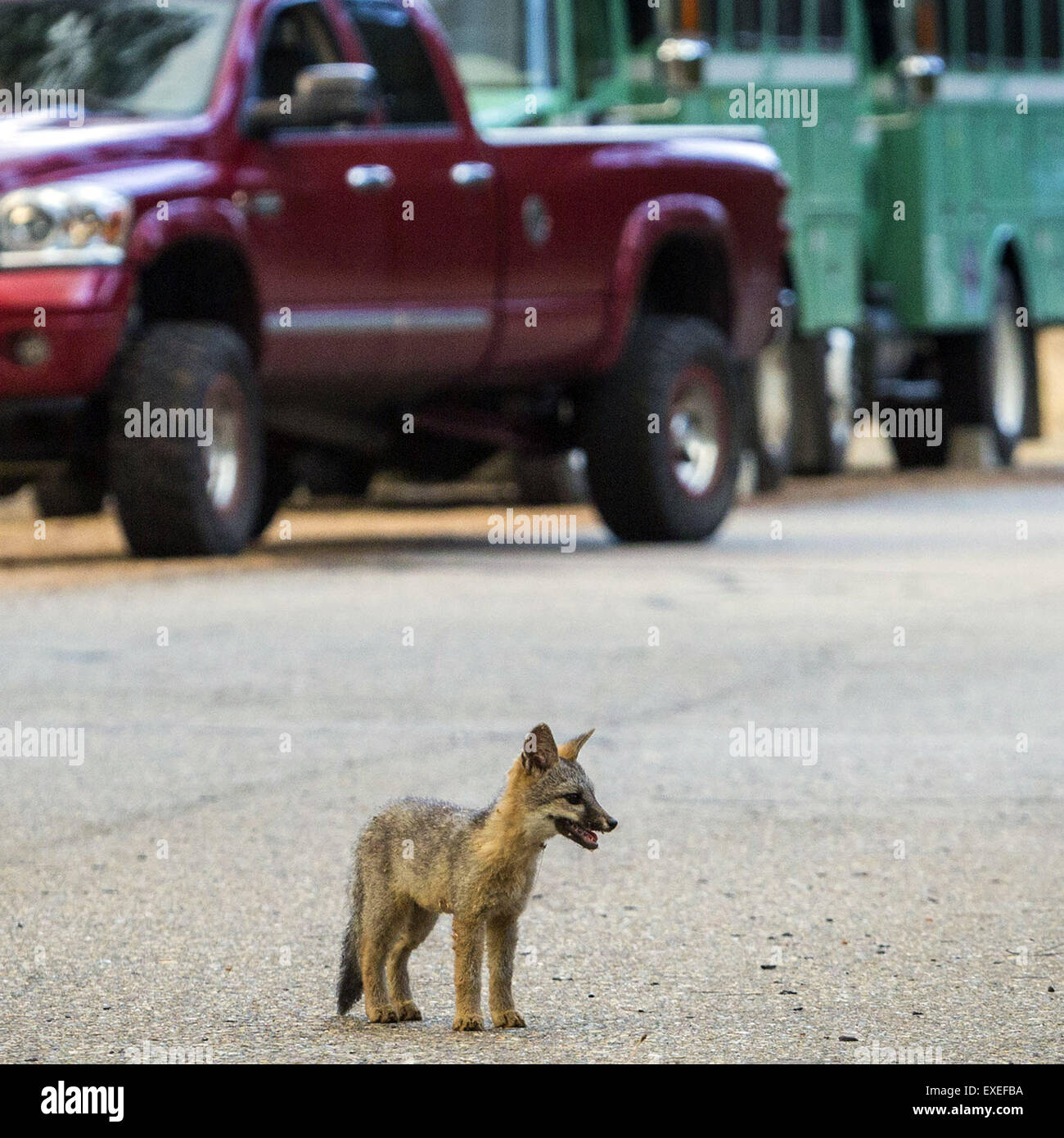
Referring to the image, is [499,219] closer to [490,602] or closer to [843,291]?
[490,602]

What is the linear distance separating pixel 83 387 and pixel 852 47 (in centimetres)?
962

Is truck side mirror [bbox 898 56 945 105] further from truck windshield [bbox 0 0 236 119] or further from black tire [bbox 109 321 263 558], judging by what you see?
black tire [bbox 109 321 263 558]

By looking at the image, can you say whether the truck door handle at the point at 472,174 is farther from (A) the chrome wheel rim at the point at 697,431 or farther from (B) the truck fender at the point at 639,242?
(A) the chrome wheel rim at the point at 697,431

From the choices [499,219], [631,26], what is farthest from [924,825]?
[631,26]

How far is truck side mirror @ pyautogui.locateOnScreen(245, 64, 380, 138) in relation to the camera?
39.4ft

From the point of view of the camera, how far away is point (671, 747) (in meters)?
7.67

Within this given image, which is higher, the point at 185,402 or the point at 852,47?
the point at 852,47

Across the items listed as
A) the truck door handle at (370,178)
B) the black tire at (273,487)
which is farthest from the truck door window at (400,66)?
the black tire at (273,487)

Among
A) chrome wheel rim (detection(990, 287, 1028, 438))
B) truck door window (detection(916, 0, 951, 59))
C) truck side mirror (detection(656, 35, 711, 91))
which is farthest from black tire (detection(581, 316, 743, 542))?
chrome wheel rim (detection(990, 287, 1028, 438))

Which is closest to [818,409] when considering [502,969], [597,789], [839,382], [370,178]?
[839,382]

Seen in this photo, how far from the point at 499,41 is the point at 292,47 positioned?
2543 millimetres

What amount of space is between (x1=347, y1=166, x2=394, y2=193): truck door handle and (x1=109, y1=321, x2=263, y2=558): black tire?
2.76ft

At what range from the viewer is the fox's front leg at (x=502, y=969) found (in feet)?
13.9
